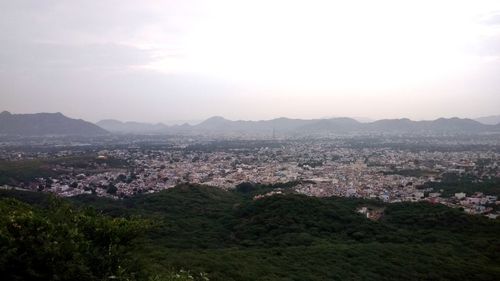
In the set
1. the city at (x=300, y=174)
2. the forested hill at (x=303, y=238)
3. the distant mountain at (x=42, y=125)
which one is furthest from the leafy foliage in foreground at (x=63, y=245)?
the distant mountain at (x=42, y=125)

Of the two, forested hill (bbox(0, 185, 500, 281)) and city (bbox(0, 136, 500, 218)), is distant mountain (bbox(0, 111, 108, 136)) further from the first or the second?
→ forested hill (bbox(0, 185, 500, 281))

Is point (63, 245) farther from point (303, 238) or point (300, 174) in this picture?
point (300, 174)

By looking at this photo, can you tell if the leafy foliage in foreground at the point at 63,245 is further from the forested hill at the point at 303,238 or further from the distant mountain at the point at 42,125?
the distant mountain at the point at 42,125

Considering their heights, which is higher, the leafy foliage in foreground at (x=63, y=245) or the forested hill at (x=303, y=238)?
the leafy foliage in foreground at (x=63, y=245)

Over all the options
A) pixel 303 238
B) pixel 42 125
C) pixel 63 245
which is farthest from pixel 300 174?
pixel 42 125

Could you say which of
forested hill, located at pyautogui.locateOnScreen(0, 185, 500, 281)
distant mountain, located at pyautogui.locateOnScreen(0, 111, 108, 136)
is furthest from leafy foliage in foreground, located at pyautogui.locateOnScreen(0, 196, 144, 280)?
distant mountain, located at pyautogui.locateOnScreen(0, 111, 108, 136)
